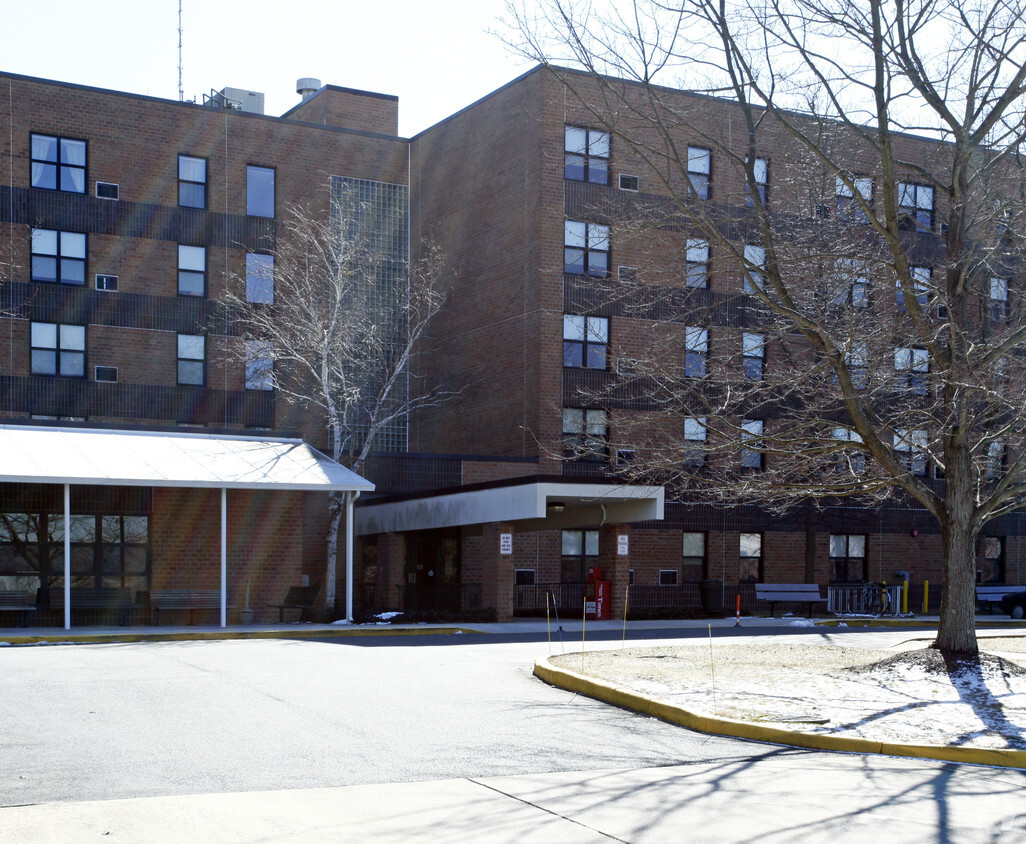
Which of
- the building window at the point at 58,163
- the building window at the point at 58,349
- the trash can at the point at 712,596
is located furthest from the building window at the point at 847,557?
the building window at the point at 58,163

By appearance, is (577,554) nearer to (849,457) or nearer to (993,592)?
(993,592)

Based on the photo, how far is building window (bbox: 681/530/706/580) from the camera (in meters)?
37.8

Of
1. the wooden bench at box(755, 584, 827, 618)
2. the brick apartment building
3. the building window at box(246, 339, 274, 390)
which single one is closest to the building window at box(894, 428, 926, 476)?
the wooden bench at box(755, 584, 827, 618)

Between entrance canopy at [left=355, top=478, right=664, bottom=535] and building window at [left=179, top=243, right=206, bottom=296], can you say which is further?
building window at [left=179, top=243, right=206, bottom=296]

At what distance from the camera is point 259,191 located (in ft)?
121

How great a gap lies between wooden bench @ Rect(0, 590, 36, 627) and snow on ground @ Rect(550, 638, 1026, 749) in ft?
42.6

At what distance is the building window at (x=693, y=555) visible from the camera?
124 feet

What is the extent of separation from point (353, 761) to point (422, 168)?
111 ft

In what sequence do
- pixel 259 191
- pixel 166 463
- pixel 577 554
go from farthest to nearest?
1. pixel 259 191
2. pixel 577 554
3. pixel 166 463

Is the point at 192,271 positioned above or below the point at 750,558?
above

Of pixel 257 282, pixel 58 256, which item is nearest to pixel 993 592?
pixel 257 282

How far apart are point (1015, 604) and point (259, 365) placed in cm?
2422

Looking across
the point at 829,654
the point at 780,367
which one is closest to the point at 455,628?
the point at 829,654

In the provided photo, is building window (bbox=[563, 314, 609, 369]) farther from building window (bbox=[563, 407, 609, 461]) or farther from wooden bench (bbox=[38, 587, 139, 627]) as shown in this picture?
wooden bench (bbox=[38, 587, 139, 627])
